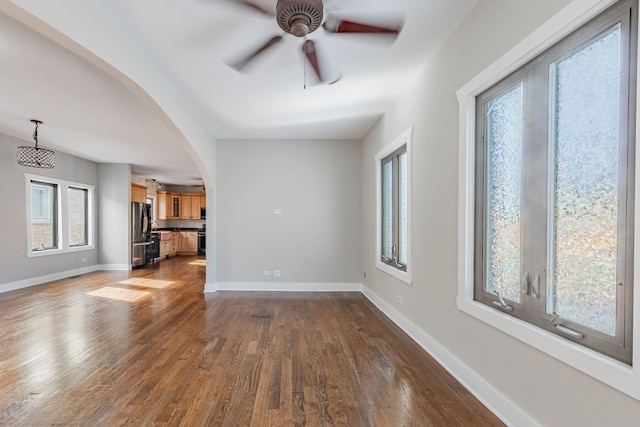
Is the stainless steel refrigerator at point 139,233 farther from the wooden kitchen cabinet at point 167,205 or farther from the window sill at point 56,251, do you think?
the wooden kitchen cabinet at point 167,205

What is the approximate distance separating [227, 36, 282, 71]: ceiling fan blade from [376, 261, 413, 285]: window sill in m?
2.53

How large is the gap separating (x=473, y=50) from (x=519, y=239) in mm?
1388

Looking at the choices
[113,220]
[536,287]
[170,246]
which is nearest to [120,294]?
[113,220]

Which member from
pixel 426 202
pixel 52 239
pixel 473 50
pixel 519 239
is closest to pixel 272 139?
pixel 426 202

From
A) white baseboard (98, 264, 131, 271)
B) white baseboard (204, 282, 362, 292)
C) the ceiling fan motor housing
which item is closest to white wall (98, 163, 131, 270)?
white baseboard (98, 264, 131, 271)

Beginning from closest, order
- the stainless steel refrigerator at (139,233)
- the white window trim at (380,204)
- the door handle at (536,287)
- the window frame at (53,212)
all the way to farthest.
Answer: the door handle at (536,287)
the white window trim at (380,204)
the window frame at (53,212)
the stainless steel refrigerator at (139,233)

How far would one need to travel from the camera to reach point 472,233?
230 cm

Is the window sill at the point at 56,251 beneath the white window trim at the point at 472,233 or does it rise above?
beneath

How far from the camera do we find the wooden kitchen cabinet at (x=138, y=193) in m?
8.31

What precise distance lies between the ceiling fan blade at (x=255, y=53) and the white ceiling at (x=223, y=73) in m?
0.09

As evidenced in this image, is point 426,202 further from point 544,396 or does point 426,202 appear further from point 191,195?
point 191,195

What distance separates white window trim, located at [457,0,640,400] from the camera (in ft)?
3.96

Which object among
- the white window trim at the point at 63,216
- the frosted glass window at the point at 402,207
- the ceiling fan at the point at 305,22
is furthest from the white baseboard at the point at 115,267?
the ceiling fan at the point at 305,22

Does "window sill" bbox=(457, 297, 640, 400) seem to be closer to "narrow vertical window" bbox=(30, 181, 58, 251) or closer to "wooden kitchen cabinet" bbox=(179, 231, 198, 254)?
"narrow vertical window" bbox=(30, 181, 58, 251)
